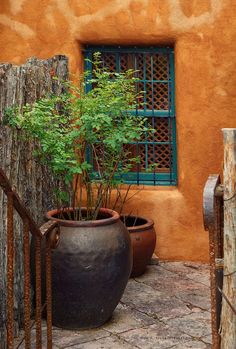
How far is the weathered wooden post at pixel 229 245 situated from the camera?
3.76m

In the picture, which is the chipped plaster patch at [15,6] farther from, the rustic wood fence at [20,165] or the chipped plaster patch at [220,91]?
the chipped plaster patch at [220,91]

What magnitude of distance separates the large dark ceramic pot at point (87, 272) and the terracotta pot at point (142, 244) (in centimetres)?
112

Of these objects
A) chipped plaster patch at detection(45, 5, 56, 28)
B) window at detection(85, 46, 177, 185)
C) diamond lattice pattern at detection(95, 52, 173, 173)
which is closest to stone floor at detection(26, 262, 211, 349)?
window at detection(85, 46, 177, 185)

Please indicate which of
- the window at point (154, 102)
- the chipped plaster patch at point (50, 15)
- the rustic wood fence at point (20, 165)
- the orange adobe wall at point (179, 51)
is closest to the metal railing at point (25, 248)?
the rustic wood fence at point (20, 165)

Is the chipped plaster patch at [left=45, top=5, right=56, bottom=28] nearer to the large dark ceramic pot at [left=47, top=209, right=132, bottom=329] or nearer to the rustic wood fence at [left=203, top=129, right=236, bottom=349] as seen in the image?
the large dark ceramic pot at [left=47, top=209, right=132, bottom=329]

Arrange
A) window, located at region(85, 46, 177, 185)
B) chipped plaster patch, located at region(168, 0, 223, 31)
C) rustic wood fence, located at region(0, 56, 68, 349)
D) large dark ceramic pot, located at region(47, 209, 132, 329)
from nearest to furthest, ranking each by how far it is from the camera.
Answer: rustic wood fence, located at region(0, 56, 68, 349) < large dark ceramic pot, located at region(47, 209, 132, 329) < chipped plaster patch, located at region(168, 0, 223, 31) < window, located at region(85, 46, 177, 185)

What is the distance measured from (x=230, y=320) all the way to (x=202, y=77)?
356 cm

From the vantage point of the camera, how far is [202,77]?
691cm

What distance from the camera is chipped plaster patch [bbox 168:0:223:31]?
22.4 ft

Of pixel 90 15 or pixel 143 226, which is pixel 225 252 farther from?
pixel 90 15

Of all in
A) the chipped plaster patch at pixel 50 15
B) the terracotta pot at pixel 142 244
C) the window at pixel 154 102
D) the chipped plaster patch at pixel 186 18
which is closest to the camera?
the terracotta pot at pixel 142 244

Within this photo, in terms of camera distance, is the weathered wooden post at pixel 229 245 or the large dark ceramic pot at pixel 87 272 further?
the large dark ceramic pot at pixel 87 272

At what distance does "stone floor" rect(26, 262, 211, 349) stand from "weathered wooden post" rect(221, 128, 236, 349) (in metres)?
1.10

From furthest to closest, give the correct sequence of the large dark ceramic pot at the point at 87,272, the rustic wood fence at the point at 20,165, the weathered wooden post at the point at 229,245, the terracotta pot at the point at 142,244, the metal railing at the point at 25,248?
1. the terracotta pot at the point at 142,244
2. the large dark ceramic pot at the point at 87,272
3. the rustic wood fence at the point at 20,165
4. the weathered wooden post at the point at 229,245
5. the metal railing at the point at 25,248
